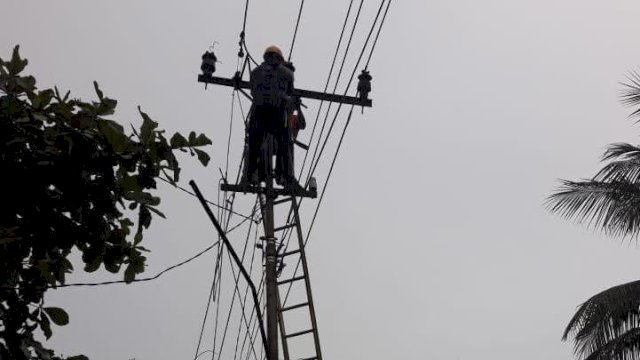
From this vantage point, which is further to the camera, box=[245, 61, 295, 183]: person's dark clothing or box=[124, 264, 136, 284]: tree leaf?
box=[245, 61, 295, 183]: person's dark clothing

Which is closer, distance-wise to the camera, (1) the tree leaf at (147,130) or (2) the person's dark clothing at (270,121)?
(1) the tree leaf at (147,130)

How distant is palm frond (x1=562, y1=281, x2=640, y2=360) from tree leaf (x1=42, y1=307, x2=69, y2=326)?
732 centimetres

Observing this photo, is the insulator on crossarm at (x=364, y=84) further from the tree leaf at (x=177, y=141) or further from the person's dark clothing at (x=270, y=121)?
the tree leaf at (x=177, y=141)

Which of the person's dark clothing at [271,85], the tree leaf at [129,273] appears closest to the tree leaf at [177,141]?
the tree leaf at [129,273]

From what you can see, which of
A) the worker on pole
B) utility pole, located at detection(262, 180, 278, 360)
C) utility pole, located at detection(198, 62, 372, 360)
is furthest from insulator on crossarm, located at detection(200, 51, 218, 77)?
utility pole, located at detection(262, 180, 278, 360)

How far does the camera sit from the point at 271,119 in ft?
28.5

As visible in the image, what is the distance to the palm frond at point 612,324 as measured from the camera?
832 cm

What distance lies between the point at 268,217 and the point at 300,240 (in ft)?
2.18

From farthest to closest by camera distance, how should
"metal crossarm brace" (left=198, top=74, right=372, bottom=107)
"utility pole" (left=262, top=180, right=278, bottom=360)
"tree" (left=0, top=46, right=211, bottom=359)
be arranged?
1. "metal crossarm brace" (left=198, top=74, right=372, bottom=107)
2. "utility pole" (left=262, top=180, right=278, bottom=360)
3. "tree" (left=0, top=46, right=211, bottom=359)

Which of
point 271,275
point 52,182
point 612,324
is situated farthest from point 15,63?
point 612,324

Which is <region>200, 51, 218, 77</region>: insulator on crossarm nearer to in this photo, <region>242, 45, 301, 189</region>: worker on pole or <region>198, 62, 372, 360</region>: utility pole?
<region>198, 62, 372, 360</region>: utility pole

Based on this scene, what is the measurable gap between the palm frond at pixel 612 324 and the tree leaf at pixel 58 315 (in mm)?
7322

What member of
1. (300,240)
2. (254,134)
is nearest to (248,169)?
(254,134)

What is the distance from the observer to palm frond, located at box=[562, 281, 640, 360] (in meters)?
8.32
